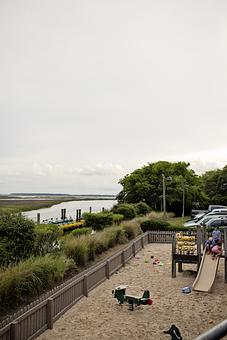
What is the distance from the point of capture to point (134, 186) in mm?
46750

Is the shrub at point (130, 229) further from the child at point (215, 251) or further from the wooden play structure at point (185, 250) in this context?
the child at point (215, 251)

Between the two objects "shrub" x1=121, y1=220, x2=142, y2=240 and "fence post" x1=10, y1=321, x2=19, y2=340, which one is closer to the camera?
"fence post" x1=10, y1=321, x2=19, y2=340

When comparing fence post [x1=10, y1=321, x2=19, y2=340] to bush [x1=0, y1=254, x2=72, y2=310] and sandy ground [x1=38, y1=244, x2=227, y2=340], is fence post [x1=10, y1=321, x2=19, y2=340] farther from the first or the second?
bush [x1=0, y1=254, x2=72, y2=310]

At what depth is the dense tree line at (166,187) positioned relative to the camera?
153 feet

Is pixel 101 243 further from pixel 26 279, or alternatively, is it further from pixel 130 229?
pixel 26 279

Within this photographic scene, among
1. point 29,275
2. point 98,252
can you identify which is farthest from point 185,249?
point 29,275

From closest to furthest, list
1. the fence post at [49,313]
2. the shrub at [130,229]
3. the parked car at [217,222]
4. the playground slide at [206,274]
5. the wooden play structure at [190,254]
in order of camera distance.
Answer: the fence post at [49,313] → the playground slide at [206,274] → the wooden play structure at [190,254] → the shrub at [130,229] → the parked car at [217,222]

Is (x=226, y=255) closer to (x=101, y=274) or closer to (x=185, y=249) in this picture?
(x=185, y=249)

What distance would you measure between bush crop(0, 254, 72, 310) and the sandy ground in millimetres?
1345

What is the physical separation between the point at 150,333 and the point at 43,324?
248 centimetres

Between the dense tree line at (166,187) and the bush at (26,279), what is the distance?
34.9 m

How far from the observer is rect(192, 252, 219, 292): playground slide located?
11.5m

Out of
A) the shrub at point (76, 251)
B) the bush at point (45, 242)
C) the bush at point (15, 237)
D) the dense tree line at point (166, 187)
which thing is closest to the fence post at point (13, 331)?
the bush at point (15, 237)

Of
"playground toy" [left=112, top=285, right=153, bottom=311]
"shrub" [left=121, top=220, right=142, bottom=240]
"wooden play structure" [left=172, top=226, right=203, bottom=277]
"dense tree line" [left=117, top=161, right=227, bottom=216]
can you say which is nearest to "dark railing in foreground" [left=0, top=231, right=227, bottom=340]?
"playground toy" [left=112, top=285, right=153, bottom=311]
